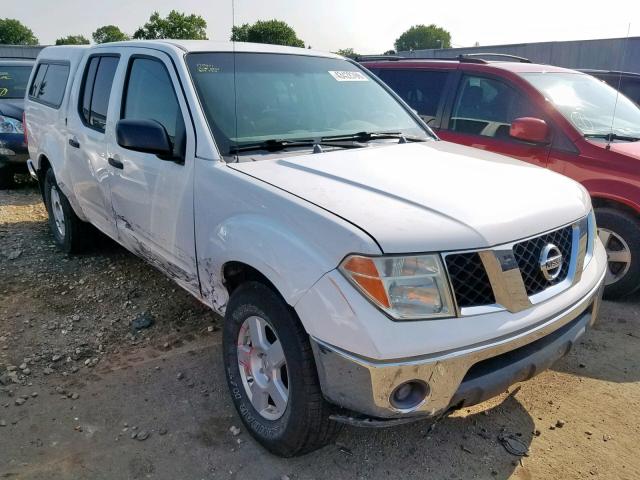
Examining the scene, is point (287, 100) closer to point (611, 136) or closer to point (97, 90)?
point (97, 90)

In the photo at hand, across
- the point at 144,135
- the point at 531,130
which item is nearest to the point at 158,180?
the point at 144,135

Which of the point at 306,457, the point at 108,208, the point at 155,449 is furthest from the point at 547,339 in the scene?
the point at 108,208

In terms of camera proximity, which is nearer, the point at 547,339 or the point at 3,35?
the point at 547,339

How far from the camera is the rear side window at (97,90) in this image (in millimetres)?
3889

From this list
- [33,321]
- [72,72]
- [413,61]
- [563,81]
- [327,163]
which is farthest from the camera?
[413,61]

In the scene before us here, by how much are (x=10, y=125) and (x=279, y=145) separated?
6444mm

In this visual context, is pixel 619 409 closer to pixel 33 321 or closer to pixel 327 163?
pixel 327 163

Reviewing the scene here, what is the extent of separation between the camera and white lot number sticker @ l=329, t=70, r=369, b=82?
142 inches

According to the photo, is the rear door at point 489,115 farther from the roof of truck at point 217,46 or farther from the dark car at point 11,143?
the dark car at point 11,143

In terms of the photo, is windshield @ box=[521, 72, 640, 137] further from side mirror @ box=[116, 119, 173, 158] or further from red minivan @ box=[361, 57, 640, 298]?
side mirror @ box=[116, 119, 173, 158]

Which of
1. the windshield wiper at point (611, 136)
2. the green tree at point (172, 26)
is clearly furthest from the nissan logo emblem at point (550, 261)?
the green tree at point (172, 26)

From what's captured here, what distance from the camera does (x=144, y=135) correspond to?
2.81 m

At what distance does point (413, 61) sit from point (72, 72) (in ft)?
10.9

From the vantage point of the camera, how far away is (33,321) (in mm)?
3836
